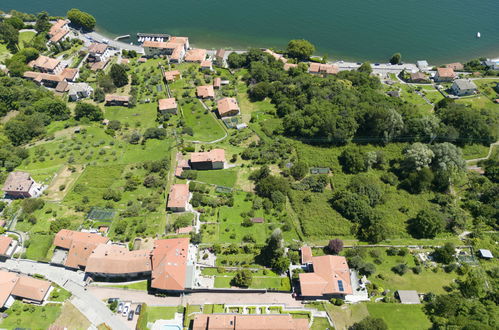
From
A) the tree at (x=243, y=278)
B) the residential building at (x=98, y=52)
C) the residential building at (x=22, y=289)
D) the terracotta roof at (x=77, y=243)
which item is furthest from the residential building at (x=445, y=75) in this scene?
the residential building at (x=22, y=289)

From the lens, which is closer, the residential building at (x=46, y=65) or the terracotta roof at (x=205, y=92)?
the terracotta roof at (x=205, y=92)

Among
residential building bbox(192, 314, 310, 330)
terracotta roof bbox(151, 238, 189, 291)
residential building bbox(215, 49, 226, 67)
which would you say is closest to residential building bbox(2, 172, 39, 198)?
terracotta roof bbox(151, 238, 189, 291)

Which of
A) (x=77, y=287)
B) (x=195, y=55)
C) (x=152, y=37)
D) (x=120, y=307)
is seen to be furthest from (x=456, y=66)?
(x=77, y=287)

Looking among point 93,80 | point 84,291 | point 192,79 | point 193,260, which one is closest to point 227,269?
point 193,260

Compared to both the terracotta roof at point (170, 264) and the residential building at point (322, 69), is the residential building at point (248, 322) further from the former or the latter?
the residential building at point (322, 69)

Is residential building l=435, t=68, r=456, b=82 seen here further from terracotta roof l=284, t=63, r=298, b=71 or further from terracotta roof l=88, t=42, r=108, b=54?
terracotta roof l=88, t=42, r=108, b=54
